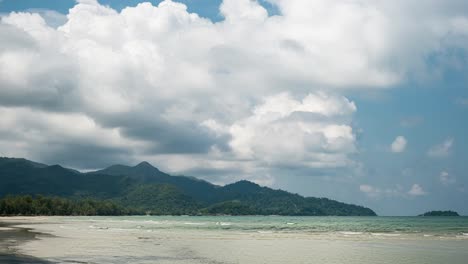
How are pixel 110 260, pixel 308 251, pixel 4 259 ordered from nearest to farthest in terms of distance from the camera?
pixel 4 259 → pixel 110 260 → pixel 308 251

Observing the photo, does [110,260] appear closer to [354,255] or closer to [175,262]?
[175,262]

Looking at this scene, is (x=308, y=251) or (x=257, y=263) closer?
(x=257, y=263)

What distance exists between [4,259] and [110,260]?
20.7 ft

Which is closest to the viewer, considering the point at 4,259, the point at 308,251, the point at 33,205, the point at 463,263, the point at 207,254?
the point at 4,259

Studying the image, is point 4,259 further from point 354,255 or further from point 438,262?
point 438,262

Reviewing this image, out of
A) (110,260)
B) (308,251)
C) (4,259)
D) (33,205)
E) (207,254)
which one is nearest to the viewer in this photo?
(4,259)

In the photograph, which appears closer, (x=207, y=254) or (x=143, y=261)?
(x=143, y=261)

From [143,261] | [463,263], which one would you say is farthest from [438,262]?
[143,261]

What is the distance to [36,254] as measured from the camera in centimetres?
3312

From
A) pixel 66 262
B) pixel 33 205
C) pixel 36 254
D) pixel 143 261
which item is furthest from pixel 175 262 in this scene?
pixel 33 205

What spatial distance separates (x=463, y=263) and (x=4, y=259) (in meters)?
30.4

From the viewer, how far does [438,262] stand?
34.5 m

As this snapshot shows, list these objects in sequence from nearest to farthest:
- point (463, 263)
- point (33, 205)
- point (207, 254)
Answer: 1. point (463, 263)
2. point (207, 254)
3. point (33, 205)

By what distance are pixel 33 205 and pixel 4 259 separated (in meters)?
184
